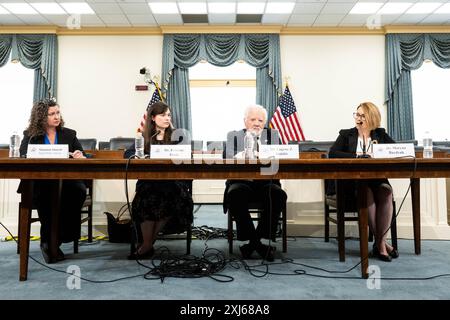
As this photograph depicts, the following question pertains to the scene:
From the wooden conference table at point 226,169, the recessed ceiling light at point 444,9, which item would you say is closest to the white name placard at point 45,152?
the wooden conference table at point 226,169

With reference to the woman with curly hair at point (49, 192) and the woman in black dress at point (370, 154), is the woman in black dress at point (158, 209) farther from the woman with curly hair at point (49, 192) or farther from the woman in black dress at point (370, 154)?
the woman in black dress at point (370, 154)

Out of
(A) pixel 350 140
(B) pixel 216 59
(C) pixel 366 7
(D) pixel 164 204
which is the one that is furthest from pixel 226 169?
(C) pixel 366 7

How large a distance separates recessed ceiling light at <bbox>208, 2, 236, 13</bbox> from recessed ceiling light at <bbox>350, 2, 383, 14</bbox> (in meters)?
1.83

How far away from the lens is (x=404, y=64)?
5.35 meters

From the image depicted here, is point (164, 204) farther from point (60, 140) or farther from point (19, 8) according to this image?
point (19, 8)

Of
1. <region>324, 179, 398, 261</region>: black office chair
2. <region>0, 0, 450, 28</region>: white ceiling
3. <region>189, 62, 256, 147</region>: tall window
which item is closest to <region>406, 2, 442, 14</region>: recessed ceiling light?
<region>0, 0, 450, 28</region>: white ceiling

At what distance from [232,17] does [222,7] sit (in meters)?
0.32

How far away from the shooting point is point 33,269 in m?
1.79

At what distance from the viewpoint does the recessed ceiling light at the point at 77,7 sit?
4.77m

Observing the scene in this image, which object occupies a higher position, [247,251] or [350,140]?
[350,140]

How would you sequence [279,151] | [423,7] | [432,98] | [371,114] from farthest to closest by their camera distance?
[432,98] < [423,7] < [371,114] < [279,151]

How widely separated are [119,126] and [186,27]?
79.6 inches

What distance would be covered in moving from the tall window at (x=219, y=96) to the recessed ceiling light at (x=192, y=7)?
905 mm
